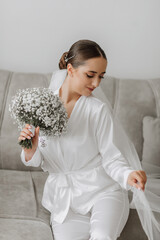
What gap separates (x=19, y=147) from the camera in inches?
98.7

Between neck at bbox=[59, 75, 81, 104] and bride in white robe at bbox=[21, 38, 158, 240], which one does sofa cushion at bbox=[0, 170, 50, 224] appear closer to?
bride in white robe at bbox=[21, 38, 158, 240]

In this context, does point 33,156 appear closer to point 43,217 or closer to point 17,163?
point 43,217

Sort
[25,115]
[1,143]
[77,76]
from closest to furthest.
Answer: [25,115] < [77,76] < [1,143]

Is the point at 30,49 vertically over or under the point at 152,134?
over

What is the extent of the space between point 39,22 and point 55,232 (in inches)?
69.0

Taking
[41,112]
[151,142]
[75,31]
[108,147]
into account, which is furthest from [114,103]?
[41,112]

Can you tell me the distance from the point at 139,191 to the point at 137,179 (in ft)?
0.68

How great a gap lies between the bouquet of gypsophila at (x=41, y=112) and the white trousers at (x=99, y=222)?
1.39ft

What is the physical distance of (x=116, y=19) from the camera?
2.99 m

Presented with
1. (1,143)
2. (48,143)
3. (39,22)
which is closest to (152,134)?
(48,143)

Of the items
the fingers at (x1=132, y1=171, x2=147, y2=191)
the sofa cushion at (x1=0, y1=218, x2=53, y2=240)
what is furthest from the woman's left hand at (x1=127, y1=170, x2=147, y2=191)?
the sofa cushion at (x1=0, y1=218, x2=53, y2=240)

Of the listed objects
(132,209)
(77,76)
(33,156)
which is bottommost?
(132,209)

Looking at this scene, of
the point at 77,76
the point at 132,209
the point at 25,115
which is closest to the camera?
the point at 25,115

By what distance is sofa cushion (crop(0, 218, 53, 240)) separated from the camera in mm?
1665
